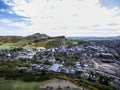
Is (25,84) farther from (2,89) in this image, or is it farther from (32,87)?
(2,89)

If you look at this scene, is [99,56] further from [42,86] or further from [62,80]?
[42,86]

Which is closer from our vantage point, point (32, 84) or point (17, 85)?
point (17, 85)

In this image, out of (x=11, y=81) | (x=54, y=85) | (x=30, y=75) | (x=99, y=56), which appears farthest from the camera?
(x=99, y=56)

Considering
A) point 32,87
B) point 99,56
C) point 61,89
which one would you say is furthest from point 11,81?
point 99,56

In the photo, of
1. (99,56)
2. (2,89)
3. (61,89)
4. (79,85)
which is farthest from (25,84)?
(99,56)

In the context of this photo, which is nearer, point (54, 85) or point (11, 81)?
point (54, 85)

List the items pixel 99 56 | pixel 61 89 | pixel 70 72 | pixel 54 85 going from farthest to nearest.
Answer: pixel 99 56 → pixel 70 72 → pixel 54 85 → pixel 61 89
